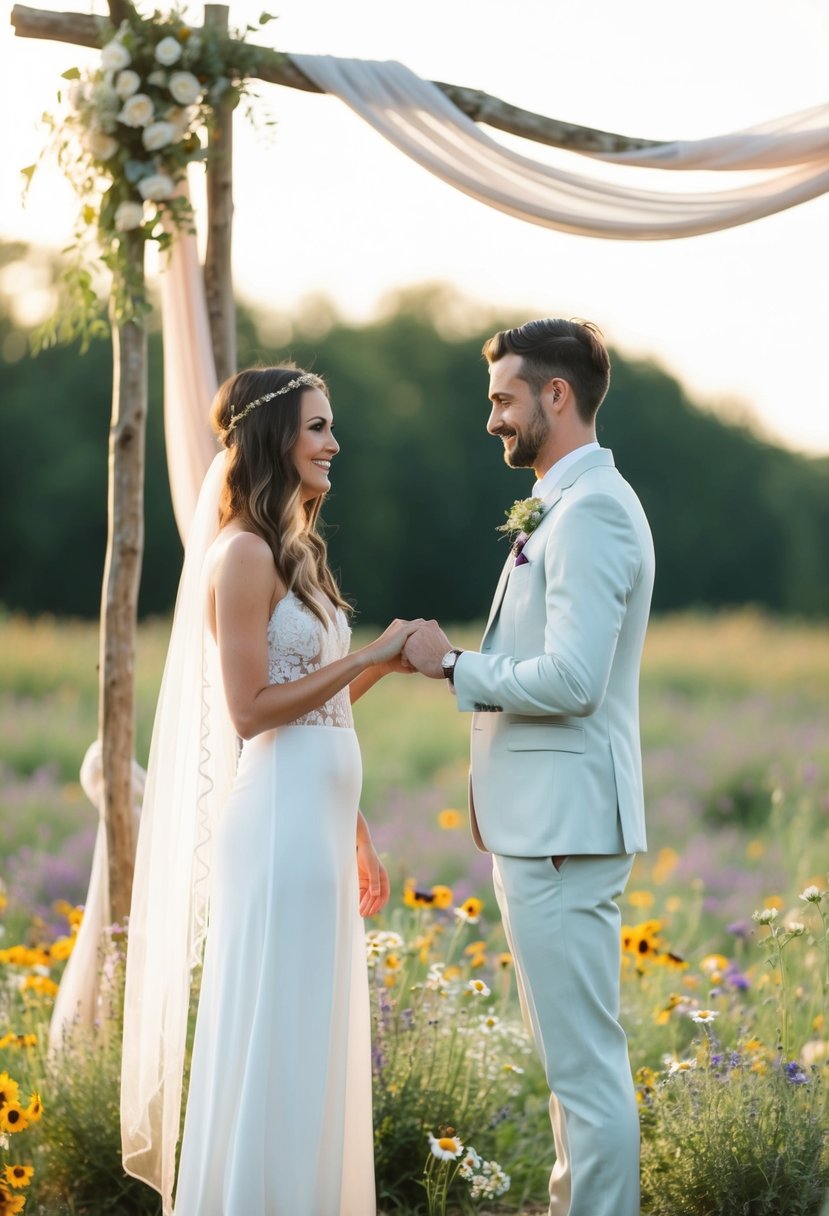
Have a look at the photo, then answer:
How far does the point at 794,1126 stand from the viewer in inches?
127

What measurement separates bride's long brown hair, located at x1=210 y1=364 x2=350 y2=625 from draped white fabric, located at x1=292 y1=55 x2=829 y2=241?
41.7 inches

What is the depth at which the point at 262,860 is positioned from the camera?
3016 millimetres

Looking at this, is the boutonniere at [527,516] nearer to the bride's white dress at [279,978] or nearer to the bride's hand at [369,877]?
the bride's white dress at [279,978]

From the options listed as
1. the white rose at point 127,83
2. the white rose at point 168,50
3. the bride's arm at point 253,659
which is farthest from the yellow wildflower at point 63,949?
the white rose at point 168,50

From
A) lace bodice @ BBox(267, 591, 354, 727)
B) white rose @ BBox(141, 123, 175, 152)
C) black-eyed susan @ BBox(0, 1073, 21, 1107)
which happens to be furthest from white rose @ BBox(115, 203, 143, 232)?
black-eyed susan @ BBox(0, 1073, 21, 1107)

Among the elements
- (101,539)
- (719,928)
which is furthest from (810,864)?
(101,539)

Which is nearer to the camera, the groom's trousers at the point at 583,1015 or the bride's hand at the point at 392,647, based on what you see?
the groom's trousers at the point at 583,1015

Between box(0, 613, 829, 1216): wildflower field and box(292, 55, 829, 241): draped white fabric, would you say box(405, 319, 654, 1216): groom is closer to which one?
box(0, 613, 829, 1216): wildflower field

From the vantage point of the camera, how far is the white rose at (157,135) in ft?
12.7

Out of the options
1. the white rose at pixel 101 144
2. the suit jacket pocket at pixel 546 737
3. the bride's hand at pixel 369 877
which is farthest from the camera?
the white rose at pixel 101 144

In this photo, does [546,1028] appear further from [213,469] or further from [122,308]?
[122,308]

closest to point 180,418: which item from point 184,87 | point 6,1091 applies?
point 184,87

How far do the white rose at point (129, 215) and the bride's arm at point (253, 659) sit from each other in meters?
1.43

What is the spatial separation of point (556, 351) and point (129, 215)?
159cm
